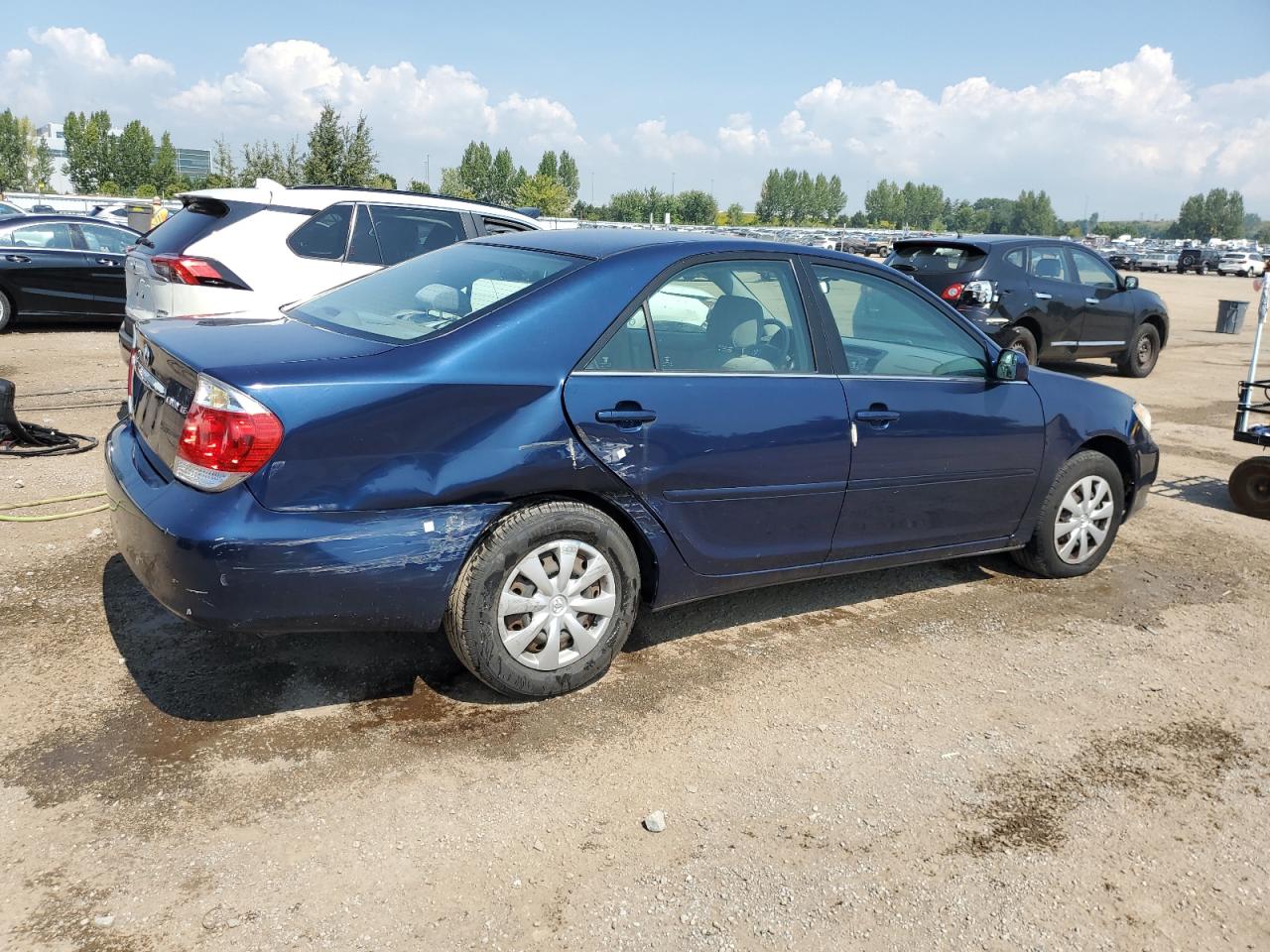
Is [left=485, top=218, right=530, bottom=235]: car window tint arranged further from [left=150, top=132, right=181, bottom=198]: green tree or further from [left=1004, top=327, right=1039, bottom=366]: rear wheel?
[left=150, top=132, right=181, bottom=198]: green tree

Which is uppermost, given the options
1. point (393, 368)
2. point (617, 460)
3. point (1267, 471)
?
point (393, 368)

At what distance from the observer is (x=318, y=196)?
7695mm

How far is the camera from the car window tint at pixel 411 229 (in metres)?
7.84

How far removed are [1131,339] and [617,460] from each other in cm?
1158

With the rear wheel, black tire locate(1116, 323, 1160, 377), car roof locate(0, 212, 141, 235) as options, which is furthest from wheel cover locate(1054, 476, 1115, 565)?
car roof locate(0, 212, 141, 235)

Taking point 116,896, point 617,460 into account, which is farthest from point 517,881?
point 617,460

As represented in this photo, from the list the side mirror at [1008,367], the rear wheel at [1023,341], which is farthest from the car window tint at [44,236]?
the side mirror at [1008,367]

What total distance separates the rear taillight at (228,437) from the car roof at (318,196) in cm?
478

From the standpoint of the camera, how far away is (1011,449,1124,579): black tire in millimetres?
5203

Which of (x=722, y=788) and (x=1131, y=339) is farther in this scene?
(x=1131, y=339)

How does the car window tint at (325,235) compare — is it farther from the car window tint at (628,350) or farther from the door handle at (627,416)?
the door handle at (627,416)

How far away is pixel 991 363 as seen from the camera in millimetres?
4844

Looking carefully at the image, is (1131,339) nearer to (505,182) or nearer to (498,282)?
(498,282)

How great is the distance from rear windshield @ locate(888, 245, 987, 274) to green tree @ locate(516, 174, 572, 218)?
8777 cm
